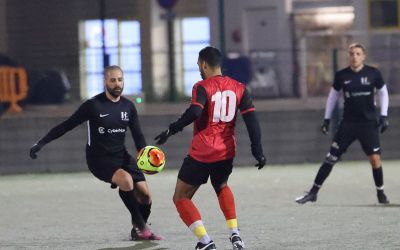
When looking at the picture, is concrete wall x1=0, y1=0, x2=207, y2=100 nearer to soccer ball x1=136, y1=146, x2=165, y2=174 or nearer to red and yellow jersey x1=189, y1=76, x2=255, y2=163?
soccer ball x1=136, y1=146, x2=165, y2=174

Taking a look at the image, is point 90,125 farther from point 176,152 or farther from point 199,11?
point 199,11

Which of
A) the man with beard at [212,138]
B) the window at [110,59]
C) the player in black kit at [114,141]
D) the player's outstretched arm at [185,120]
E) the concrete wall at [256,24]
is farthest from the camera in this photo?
the concrete wall at [256,24]

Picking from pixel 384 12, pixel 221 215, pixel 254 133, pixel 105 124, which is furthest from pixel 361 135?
pixel 384 12

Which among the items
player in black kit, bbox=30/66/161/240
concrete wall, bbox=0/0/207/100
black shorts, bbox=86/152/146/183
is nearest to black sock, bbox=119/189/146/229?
player in black kit, bbox=30/66/161/240

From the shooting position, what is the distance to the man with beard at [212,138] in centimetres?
977

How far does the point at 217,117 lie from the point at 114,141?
5.06 feet

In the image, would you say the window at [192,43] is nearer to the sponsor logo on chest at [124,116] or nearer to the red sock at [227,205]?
the sponsor logo on chest at [124,116]

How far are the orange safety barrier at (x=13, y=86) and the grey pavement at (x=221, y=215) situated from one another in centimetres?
139

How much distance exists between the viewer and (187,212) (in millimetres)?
9914

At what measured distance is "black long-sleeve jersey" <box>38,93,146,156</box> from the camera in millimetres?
11000

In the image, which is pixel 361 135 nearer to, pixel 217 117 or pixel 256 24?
pixel 217 117

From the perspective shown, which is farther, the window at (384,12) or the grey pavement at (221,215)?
the window at (384,12)

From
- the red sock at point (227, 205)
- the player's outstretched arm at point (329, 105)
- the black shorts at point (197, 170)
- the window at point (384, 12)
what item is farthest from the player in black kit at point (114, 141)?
the window at point (384, 12)

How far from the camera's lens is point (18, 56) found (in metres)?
20.5
